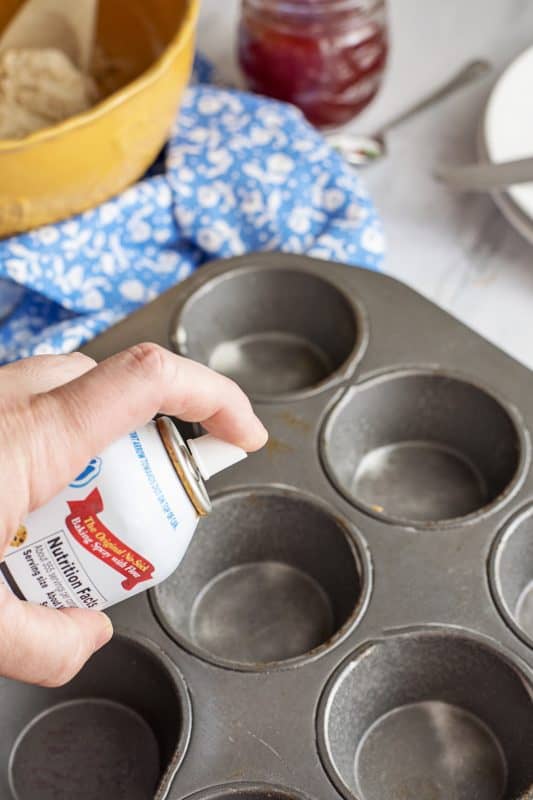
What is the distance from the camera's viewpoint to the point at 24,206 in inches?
38.9

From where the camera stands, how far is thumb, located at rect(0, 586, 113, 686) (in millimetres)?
612

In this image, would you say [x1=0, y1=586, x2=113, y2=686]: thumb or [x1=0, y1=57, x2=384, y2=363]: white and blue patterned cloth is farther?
[x1=0, y1=57, x2=384, y2=363]: white and blue patterned cloth

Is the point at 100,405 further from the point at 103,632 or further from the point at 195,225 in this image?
the point at 195,225

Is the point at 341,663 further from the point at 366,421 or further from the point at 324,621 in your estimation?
the point at 366,421

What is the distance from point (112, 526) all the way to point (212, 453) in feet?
0.31

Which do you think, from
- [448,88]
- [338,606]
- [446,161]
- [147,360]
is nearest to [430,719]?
[338,606]

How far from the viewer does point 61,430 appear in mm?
595

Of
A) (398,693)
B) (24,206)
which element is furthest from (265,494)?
(24,206)

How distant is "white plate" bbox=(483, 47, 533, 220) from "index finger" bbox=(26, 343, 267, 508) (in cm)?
60

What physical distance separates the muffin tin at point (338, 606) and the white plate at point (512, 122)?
0.80 feet

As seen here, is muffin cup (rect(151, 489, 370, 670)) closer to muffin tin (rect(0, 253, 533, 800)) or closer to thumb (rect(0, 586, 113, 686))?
muffin tin (rect(0, 253, 533, 800))

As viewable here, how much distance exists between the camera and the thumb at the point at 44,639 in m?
0.61

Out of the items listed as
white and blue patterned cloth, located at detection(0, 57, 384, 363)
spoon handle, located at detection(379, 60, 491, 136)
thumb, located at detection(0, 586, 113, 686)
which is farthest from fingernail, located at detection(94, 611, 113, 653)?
spoon handle, located at detection(379, 60, 491, 136)

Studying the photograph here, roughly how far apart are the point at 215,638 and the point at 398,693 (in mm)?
151
